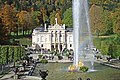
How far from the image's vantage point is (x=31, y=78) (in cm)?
2661

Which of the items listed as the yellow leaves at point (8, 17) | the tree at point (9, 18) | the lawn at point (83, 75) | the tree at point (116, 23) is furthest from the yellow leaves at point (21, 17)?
the lawn at point (83, 75)

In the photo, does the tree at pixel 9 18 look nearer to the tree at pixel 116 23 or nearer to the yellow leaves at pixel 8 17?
the yellow leaves at pixel 8 17

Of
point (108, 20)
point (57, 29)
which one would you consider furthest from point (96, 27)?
point (57, 29)

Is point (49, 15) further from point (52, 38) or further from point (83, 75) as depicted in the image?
point (83, 75)

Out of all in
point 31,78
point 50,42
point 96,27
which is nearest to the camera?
point 31,78

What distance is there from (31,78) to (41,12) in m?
78.3

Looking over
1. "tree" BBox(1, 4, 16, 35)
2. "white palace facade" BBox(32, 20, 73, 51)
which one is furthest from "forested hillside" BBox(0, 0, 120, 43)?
"white palace facade" BBox(32, 20, 73, 51)

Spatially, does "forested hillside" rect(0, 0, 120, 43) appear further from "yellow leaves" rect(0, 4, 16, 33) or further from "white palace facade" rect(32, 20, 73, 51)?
"white palace facade" rect(32, 20, 73, 51)

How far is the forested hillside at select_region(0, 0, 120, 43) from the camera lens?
269ft

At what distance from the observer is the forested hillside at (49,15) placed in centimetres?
8194

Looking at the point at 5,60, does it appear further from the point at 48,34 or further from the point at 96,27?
the point at 96,27

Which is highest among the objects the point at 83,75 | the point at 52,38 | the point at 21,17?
the point at 21,17

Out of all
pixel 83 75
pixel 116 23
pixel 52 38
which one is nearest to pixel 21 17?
pixel 52 38

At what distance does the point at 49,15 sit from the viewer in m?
106
